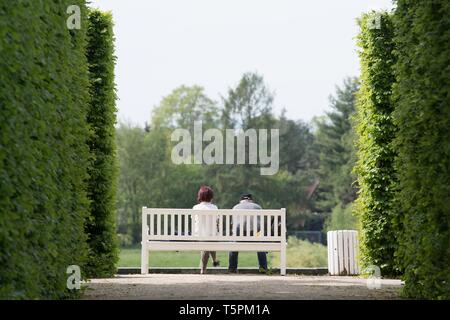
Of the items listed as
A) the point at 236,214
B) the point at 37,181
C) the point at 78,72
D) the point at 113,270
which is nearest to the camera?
the point at 37,181

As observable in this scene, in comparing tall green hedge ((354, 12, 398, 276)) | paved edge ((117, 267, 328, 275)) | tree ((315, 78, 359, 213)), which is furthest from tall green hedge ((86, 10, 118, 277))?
tree ((315, 78, 359, 213))

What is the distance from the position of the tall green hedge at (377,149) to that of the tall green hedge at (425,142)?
3.87 meters

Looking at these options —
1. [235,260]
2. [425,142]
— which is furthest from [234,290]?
[235,260]

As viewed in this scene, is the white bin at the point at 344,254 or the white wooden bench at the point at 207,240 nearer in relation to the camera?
the white wooden bench at the point at 207,240

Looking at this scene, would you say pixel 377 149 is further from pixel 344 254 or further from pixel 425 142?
pixel 425 142

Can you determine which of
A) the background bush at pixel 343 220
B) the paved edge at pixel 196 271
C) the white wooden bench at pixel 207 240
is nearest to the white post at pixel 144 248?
the white wooden bench at pixel 207 240

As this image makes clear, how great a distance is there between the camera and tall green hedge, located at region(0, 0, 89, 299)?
613cm

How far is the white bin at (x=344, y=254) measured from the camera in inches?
605

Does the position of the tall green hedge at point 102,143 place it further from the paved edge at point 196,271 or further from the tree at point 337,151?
the tree at point 337,151

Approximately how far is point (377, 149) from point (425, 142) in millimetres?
4894

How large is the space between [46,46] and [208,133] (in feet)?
145

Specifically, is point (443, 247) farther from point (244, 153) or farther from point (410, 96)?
point (244, 153)
